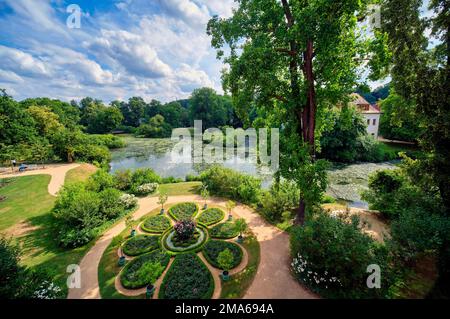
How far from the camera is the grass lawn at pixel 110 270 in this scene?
5996mm

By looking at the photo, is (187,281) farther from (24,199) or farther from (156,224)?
(24,199)

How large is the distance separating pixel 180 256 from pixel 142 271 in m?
1.90

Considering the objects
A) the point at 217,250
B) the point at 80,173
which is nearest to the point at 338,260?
the point at 217,250

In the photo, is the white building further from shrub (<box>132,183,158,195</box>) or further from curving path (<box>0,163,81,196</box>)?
curving path (<box>0,163,81,196</box>)

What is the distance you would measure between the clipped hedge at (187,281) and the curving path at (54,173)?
12.4 m

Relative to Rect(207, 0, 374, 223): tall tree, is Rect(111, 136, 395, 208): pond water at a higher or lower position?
lower

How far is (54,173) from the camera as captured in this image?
1741 cm

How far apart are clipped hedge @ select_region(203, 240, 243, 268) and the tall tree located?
3.56m

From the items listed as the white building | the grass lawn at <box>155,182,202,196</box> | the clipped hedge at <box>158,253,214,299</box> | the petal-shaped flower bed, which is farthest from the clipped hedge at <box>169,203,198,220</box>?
the white building

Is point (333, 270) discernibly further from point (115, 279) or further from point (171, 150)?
point (171, 150)

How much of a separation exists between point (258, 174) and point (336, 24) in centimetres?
1462

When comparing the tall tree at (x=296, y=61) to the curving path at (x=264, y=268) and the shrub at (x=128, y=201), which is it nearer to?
the curving path at (x=264, y=268)

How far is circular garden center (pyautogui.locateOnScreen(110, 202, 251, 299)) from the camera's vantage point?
6.06 metres
